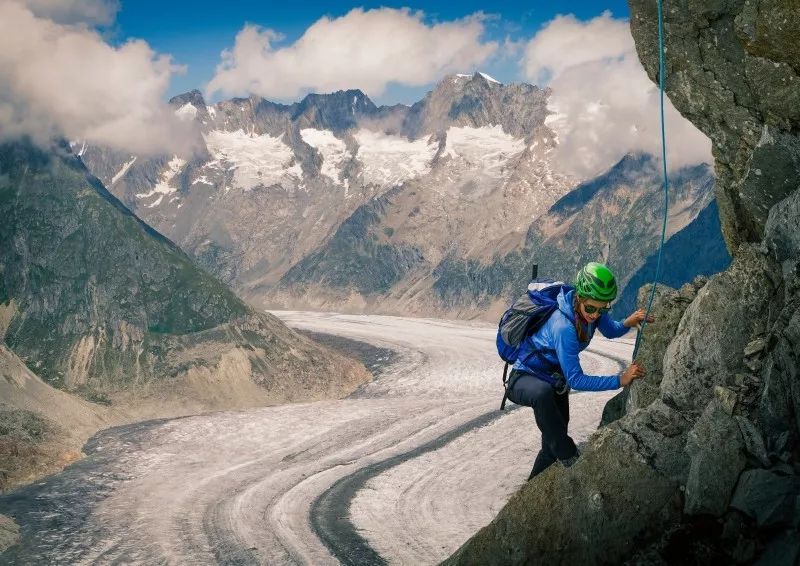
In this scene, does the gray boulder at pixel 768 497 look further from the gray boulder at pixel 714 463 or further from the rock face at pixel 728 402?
the gray boulder at pixel 714 463

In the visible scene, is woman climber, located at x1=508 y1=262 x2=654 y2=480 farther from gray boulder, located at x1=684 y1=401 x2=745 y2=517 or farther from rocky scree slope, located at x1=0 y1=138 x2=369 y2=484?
rocky scree slope, located at x1=0 y1=138 x2=369 y2=484

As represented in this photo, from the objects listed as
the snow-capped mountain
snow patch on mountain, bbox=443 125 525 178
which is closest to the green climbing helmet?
the snow-capped mountain

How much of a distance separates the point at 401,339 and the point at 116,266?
3190 cm

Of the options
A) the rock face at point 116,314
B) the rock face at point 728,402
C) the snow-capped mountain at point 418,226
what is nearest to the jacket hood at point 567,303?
the rock face at point 728,402

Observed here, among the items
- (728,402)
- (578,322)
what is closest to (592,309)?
(578,322)

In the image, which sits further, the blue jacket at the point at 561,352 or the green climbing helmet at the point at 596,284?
the green climbing helmet at the point at 596,284

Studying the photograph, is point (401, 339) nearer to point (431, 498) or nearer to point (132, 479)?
point (132, 479)

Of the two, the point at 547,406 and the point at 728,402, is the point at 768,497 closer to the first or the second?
the point at 728,402

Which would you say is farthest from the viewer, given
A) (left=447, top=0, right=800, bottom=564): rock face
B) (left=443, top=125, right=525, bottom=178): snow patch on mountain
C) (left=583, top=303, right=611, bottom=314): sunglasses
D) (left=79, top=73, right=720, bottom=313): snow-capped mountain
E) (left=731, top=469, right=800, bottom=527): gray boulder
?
(left=443, top=125, right=525, bottom=178): snow patch on mountain

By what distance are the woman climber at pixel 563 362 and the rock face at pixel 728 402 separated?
2.36 ft

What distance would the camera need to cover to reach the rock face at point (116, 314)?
4469 centimetres

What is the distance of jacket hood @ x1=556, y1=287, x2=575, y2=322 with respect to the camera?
343 inches

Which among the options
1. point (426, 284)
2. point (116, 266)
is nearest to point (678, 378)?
point (116, 266)

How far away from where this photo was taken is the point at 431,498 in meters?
22.4
